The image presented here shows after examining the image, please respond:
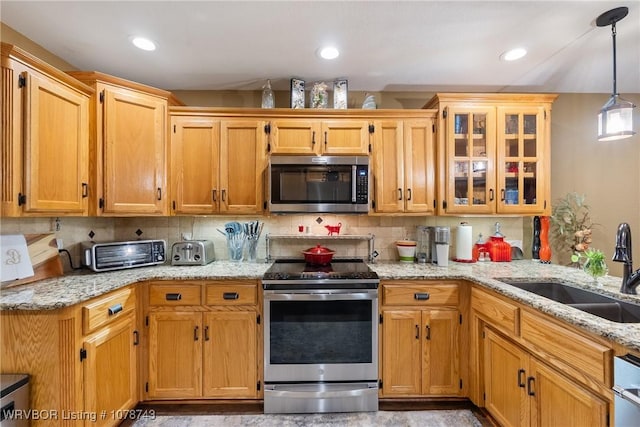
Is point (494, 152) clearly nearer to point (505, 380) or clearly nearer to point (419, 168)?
point (419, 168)

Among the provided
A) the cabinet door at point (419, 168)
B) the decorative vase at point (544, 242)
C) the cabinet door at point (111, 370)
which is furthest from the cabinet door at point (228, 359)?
the decorative vase at point (544, 242)

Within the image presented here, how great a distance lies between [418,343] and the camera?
2102 mm

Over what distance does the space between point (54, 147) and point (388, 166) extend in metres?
2.28

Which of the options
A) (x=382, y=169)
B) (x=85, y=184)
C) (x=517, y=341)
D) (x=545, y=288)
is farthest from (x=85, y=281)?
(x=545, y=288)

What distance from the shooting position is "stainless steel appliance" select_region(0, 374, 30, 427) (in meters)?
1.31

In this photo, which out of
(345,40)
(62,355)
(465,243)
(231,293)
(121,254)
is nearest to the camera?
(62,355)

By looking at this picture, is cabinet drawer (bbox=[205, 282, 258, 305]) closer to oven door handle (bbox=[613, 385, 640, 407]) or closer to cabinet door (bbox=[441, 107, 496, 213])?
cabinet door (bbox=[441, 107, 496, 213])

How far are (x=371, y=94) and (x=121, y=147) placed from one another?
214cm

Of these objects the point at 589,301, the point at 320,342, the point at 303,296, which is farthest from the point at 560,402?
the point at 303,296

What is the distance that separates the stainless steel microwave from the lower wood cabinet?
1295 mm

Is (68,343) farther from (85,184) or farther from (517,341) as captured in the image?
(517,341)

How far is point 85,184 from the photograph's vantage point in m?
2.01

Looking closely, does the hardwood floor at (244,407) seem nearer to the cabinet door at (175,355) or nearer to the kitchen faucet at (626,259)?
the cabinet door at (175,355)

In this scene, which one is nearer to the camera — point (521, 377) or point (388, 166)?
point (521, 377)
